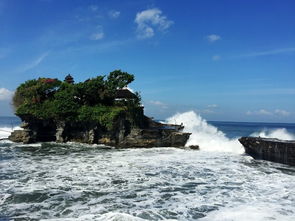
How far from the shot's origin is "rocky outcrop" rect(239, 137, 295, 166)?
20109 millimetres

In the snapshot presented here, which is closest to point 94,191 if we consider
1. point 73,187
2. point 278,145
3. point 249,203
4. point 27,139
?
point 73,187

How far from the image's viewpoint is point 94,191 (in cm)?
1252

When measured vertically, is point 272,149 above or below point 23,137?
above

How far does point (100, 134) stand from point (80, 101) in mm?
6055

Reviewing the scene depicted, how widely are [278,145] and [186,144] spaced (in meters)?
11.7

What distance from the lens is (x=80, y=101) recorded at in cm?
3525

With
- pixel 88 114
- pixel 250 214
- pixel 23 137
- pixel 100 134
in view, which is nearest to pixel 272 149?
pixel 250 214

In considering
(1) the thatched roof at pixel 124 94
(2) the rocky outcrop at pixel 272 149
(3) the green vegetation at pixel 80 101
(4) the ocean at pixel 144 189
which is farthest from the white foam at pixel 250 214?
(1) the thatched roof at pixel 124 94

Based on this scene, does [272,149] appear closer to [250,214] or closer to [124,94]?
[250,214]

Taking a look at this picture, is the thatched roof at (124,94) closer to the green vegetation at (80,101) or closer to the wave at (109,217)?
the green vegetation at (80,101)

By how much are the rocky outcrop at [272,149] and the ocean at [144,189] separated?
39.2 inches

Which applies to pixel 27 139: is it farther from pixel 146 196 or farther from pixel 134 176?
pixel 146 196

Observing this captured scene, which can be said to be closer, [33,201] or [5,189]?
[33,201]

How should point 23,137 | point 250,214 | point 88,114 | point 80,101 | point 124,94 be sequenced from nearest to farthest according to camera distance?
1. point 250,214
2. point 88,114
3. point 23,137
4. point 80,101
5. point 124,94
